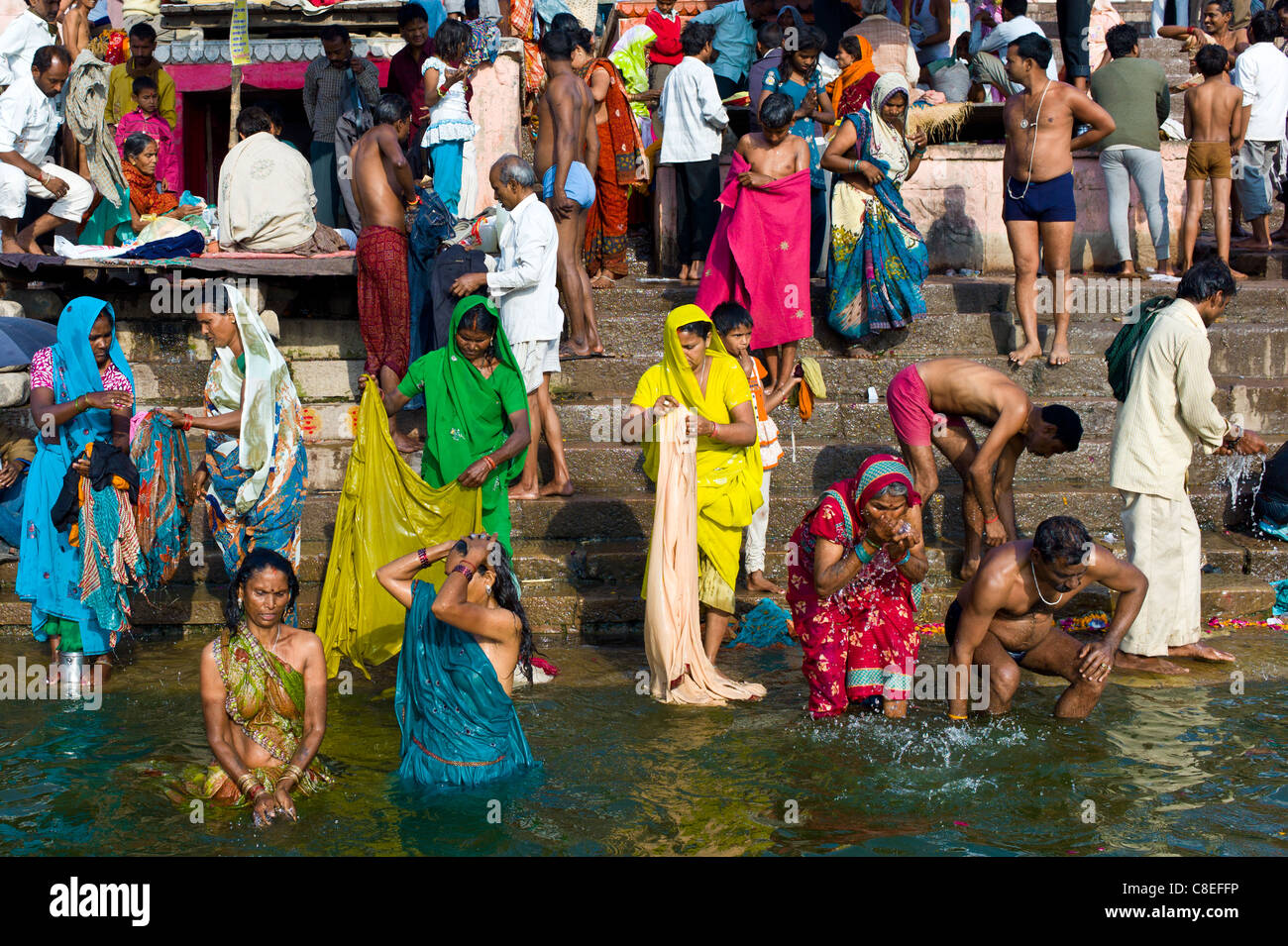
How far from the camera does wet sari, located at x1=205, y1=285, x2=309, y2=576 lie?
6637 millimetres

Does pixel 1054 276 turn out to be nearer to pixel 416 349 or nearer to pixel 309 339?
pixel 416 349

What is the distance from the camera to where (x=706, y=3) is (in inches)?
529

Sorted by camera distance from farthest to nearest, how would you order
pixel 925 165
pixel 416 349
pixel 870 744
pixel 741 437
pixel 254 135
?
pixel 925 165 < pixel 254 135 < pixel 416 349 < pixel 741 437 < pixel 870 744

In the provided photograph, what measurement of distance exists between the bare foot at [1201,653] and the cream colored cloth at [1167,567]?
0.03 meters

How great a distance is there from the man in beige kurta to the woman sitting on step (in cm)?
430

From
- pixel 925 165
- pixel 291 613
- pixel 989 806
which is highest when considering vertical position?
pixel 925 165

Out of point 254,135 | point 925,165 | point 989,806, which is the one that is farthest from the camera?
point 925,165

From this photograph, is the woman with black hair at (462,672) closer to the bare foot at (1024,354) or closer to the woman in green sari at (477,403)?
the woman in green sari at (477,403)

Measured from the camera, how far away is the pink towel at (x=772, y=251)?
8672 millimetres

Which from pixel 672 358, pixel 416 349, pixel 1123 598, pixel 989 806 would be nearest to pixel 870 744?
pixel 989 806

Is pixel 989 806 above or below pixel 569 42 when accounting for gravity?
below

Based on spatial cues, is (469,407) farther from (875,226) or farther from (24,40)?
(24,40)

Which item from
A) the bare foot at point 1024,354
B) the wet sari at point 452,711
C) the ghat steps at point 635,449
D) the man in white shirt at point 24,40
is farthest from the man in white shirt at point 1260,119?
the man in white shirt at point 24,40

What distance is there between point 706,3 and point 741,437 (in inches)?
323
